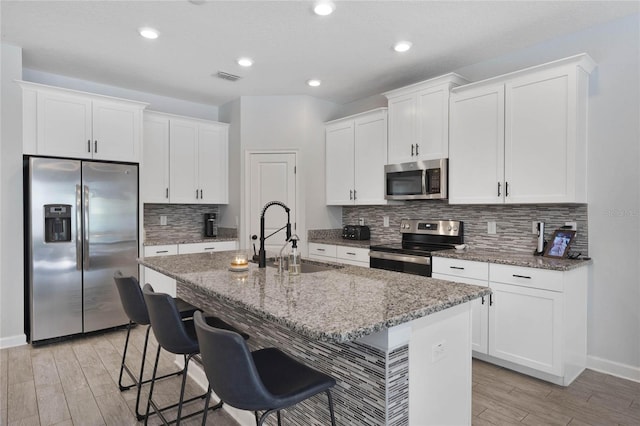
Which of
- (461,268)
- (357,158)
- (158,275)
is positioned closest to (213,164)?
(158,275)

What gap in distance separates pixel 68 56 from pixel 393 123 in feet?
11.1

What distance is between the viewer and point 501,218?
3494 mm

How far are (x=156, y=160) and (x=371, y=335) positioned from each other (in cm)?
407

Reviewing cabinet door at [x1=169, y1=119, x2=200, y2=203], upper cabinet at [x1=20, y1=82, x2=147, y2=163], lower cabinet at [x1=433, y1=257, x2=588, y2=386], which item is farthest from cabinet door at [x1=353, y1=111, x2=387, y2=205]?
upper cabinet at [x1=20, y1=82, x2=147, y2=163]

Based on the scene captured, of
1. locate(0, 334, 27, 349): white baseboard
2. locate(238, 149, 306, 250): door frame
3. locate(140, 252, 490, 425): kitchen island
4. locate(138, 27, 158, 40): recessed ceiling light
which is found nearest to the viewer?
locate(140, 252, 490, 425): kitchen island

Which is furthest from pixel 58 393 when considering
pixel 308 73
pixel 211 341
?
pixel 308 73

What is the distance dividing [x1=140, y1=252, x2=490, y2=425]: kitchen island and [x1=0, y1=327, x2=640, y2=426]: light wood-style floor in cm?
81

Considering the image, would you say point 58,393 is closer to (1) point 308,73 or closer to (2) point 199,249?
(2) point 199,249

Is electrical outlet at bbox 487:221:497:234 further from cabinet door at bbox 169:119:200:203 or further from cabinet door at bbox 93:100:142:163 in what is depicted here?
cabinet door at bbox 93:100:142:163

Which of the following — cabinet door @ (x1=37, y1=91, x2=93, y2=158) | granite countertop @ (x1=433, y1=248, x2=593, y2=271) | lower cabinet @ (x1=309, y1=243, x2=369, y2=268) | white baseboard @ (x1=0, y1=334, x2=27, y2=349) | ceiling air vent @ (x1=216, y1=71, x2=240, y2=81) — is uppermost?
ceiling air vent @ (x1=216, y1=71, x2=240, y2=81)

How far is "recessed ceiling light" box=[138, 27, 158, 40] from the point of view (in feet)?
9.85

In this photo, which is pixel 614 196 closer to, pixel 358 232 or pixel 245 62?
pixel 358 232

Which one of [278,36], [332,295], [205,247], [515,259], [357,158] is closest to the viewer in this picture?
[332,295]

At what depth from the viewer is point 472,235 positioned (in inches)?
147
